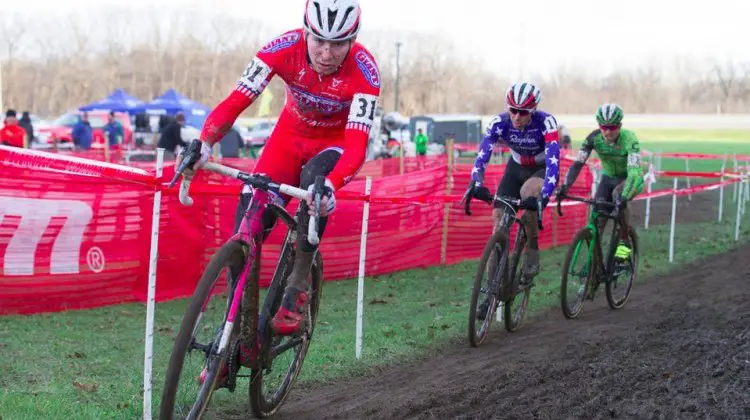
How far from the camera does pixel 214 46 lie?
118250 millimetres

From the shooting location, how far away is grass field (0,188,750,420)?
5340mm

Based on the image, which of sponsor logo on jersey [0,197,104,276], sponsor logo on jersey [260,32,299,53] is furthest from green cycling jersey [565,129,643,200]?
sponsor logo on jersey [0,197,104,276]

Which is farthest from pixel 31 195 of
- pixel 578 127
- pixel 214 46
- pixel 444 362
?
pixel 214 46

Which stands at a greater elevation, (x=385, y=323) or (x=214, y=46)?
(x=214, y=46)

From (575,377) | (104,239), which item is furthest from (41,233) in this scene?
(575,377)

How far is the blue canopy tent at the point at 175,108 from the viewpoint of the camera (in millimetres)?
39562

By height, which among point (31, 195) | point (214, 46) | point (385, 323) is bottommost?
point (385, 323)

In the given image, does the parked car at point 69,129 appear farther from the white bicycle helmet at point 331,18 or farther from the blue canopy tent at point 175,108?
the white bicycle helmet at point 331,18

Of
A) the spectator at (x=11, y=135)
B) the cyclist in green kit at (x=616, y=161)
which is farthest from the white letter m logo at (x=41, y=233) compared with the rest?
the spectator at (x=11, y=135)

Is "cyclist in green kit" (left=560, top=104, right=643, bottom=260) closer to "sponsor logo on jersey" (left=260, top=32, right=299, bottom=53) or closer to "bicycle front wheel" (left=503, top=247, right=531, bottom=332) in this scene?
"bicycle front wheel" (left=503, top=247, right=531, bottom=332)

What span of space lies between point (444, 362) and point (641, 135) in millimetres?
68762

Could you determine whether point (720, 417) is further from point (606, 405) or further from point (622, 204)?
point (622, 204)

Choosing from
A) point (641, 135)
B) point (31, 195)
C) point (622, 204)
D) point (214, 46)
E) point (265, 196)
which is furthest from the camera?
point (214, 46)

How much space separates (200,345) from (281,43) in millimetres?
1786
